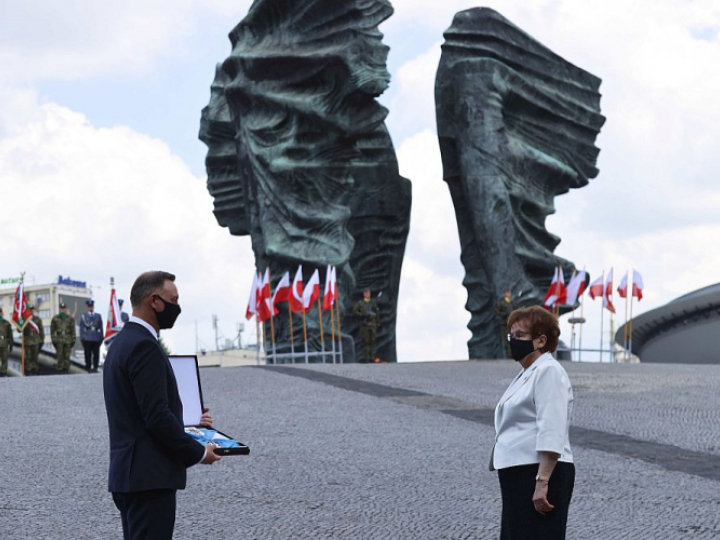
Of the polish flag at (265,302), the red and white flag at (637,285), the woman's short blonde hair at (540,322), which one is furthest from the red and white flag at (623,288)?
the woman's short blonde hair at (540,322)

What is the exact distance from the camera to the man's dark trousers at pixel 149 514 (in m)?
4.73

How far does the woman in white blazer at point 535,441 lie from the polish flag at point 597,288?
2641 cm

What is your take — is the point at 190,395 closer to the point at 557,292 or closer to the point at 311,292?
the point at 311,292

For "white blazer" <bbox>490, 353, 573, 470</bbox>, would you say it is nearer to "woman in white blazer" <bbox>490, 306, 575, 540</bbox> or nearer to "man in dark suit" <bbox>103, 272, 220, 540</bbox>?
"woman in white blazer" <bbox>490, 306, 575, 540</bbox>

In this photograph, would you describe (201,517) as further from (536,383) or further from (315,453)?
(536,383)

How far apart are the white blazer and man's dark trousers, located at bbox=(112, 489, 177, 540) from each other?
124cm

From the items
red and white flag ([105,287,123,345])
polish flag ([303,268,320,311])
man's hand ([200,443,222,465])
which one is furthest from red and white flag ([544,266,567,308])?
man's hand ([200,443,222,465])

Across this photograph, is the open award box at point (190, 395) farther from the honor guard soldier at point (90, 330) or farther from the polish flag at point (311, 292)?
the polish flag at point (311, 292)

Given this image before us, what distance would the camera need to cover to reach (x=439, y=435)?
1177cm

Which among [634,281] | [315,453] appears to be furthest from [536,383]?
[634,281]

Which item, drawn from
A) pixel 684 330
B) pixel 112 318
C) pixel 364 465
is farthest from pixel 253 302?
pixel 364 465

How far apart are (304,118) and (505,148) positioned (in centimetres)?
499

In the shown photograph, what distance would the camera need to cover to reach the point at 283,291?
96.7 ft

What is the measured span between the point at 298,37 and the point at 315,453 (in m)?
21.8
